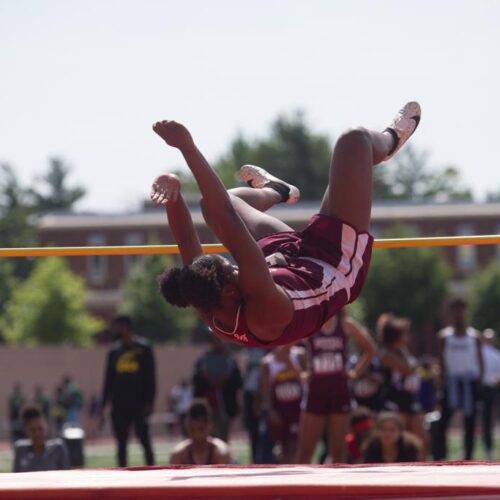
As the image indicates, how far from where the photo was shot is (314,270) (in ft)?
18.2

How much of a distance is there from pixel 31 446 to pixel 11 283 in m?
46.2

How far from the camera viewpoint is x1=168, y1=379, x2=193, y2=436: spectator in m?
25.6

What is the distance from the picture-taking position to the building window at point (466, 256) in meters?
59.1

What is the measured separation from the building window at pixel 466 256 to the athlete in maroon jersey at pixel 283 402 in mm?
48335

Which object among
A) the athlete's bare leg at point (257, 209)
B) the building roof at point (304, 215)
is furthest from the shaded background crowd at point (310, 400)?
the building roof at point (304, 215)

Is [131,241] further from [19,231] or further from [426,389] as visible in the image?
[426,389]

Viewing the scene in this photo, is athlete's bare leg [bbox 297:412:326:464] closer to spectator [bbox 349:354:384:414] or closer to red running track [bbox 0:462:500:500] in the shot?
spectator [bbox 349:354:384:414]

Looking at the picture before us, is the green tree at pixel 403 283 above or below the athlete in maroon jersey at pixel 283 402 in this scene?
above

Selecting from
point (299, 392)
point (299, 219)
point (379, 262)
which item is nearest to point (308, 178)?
point (299, 219)

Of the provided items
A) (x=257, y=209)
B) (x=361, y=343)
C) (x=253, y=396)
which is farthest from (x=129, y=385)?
(x=257, y=209)

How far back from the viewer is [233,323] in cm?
525

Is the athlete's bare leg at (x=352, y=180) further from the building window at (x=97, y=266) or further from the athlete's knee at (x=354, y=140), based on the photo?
the building window at (x=97, y=266)

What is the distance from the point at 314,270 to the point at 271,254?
0.23m

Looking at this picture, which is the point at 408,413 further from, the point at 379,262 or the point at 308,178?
the point at 308,178
